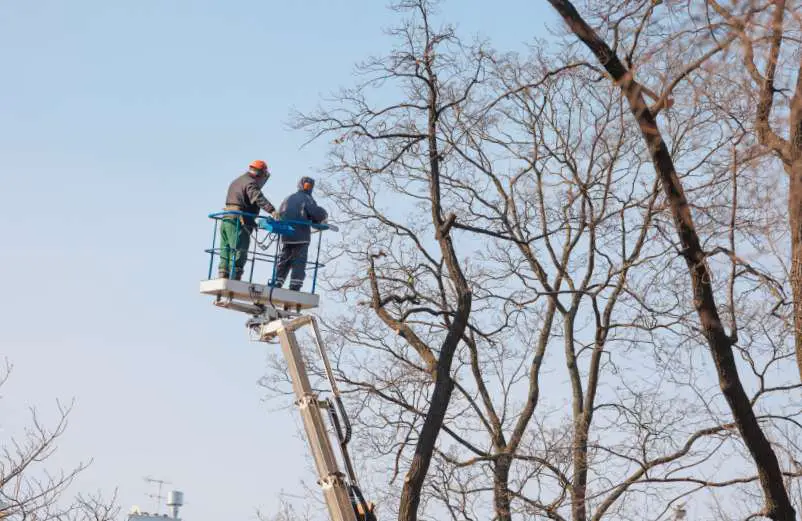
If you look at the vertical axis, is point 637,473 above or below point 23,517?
above

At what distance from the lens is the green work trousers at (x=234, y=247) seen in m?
12.0

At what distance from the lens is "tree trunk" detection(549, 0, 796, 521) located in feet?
30.0

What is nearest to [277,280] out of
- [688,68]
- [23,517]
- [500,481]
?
[23,517]

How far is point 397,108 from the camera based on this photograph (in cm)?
1427

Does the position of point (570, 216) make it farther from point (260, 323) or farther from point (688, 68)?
point (688, 68)

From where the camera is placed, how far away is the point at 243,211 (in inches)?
484

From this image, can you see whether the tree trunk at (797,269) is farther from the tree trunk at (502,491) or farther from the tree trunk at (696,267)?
the tree trunk at (502,491)

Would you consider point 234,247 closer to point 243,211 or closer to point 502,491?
point 243,211

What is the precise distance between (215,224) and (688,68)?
233 inches

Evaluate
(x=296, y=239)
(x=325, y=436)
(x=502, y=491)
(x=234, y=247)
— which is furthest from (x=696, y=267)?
(x=502, y=491)

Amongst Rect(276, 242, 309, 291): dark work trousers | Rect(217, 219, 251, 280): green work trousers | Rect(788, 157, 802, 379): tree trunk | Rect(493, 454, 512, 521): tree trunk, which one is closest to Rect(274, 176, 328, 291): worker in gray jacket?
Rect(276, 242, 309, 291): dark work trousers

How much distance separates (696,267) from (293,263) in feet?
15.0

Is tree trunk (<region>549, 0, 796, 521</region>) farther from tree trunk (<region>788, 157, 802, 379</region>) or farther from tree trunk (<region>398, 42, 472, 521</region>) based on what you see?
tree trunk (<region>398, 42, 472, 521</region>)

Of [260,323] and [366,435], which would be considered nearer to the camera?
[260,323]
